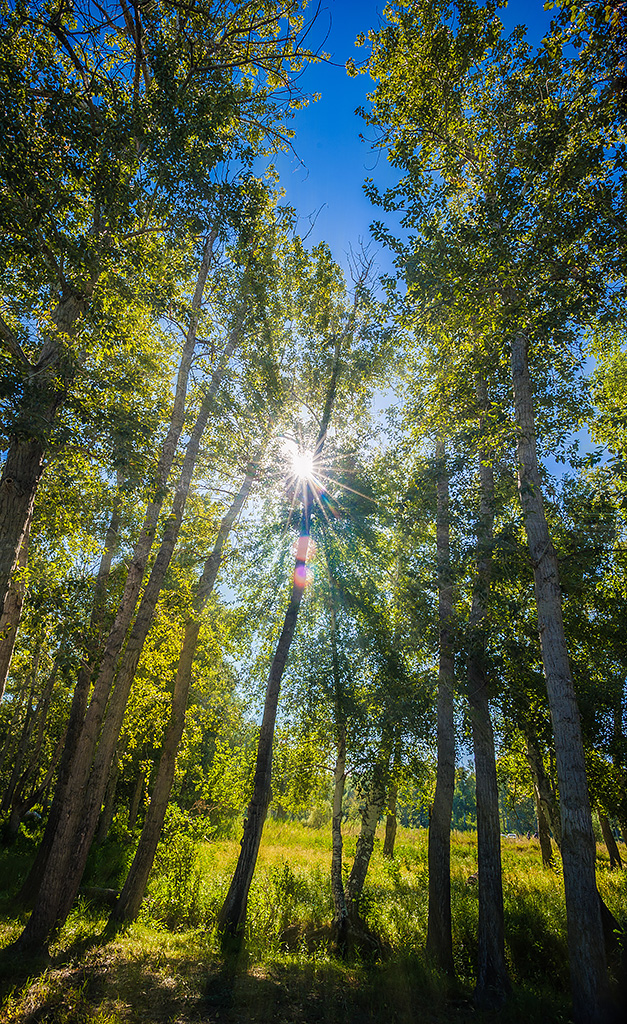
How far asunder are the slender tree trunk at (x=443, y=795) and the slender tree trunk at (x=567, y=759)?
2.10m

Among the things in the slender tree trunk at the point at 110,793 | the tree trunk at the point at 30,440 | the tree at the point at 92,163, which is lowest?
the slender tree trunk at the point at 110,793

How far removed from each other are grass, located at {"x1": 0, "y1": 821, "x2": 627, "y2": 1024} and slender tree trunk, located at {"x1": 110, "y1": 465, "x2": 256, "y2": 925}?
A: 21.9 inches

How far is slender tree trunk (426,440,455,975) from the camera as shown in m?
8.80

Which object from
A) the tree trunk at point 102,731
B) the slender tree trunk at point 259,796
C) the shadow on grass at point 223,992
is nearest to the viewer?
the shadow on grass at point 223,992

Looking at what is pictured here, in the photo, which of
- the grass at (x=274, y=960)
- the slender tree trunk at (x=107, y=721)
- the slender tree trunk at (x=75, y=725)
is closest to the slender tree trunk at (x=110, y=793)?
the grass at (x=274, y=960)

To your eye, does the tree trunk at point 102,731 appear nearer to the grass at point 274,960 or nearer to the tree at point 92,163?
the grass at point 274,960

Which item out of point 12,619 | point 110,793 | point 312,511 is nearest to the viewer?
point 12,619

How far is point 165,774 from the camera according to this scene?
971cm

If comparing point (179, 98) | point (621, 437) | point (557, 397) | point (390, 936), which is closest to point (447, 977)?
point (390, 936)

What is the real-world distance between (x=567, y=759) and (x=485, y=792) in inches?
123

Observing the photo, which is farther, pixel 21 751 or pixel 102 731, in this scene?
pixel 21 751

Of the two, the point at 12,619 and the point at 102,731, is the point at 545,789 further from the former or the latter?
the point at 12,619

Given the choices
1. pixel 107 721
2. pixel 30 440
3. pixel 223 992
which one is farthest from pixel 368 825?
pixel 30 440

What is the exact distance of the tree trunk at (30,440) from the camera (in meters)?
5.78
